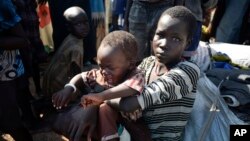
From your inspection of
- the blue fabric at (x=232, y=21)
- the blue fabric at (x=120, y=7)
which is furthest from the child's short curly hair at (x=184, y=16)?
the blue fabric at (x=232, y=21)

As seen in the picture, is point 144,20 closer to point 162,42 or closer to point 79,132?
point 162,42

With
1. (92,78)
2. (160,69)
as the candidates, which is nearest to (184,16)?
(160,69)

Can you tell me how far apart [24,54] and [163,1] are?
1165mm

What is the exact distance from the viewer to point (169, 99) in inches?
57.7

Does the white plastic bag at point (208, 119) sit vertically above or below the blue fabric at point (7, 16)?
below

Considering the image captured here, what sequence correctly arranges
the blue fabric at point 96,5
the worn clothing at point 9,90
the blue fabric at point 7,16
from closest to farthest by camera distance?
the blue fabric at point 7,16 < the worn clothing at point 9,90 < the blue fabric at point 96,5

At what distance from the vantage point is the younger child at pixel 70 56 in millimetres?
3080

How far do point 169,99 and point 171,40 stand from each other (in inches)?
11.0

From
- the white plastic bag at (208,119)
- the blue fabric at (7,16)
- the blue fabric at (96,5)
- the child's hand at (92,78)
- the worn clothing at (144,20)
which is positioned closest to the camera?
the child's hand at (92,78)

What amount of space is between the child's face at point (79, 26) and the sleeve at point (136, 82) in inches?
70.7

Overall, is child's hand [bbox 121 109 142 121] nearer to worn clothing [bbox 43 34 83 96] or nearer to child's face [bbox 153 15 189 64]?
child's face [bbox 153 15 189 64]

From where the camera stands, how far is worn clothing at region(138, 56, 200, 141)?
4.72ft

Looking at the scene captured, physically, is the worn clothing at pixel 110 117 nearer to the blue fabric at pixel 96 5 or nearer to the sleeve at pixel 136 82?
the sleeve at pixel 136 82

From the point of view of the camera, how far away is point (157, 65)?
1650mm
